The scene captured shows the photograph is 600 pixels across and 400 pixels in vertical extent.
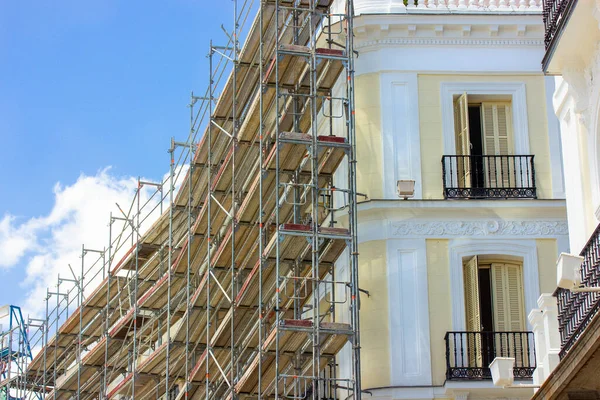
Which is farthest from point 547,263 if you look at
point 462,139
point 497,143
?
point 462,139

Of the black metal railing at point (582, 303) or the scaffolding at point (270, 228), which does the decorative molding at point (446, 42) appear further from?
the black metal railing at point (582, 303)

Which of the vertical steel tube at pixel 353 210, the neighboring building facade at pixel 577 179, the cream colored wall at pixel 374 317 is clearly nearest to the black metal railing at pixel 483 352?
the cream colored wall at pixel 374 317

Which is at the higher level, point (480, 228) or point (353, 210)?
point (353, 210)

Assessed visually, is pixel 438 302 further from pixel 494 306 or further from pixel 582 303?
pixel 582 303

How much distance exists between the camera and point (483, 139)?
89.0ft

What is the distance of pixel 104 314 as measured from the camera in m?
36.7

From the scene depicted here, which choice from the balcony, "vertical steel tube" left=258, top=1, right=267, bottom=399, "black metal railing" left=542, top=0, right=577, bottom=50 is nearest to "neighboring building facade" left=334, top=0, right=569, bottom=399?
"vertical steel tube" left=258, top=1, right=267, bottom=399

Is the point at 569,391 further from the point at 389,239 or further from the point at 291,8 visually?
the point at 291,8

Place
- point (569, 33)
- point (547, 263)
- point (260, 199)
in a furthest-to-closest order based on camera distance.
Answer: point (547, 263) → point (260, 199) → point (569, 33)

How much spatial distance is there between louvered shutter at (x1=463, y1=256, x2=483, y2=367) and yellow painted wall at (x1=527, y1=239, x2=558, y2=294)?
1224mm

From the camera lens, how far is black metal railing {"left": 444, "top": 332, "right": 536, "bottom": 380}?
2447 centimetres

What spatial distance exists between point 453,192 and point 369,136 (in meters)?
1.94

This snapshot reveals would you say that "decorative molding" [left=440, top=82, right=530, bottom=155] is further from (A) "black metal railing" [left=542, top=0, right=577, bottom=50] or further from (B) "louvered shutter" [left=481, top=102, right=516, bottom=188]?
(A) "black metal railing" [left=542, top=0, right=577, bottom=50]

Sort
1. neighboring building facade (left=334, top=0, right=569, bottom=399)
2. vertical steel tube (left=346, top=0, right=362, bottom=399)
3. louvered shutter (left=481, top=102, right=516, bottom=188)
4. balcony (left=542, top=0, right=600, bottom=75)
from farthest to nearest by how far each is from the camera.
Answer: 1. louvered shutter (left=481, top=102, right=516, bottom=188)
2. neighboring building facade (left=334, top=0, right=569, bottom=399)
3. vertical steel tube (left=346, top=0, right=362, bottom=399)
4. balcony (left=542, top=0, right=600, bottom=75)
